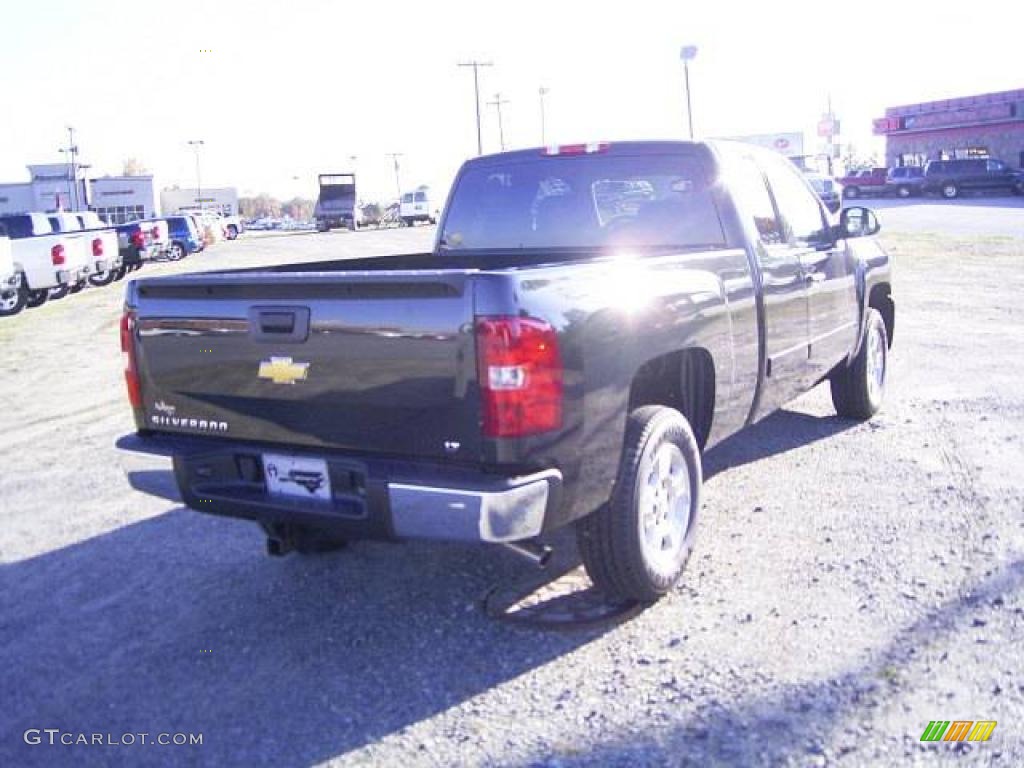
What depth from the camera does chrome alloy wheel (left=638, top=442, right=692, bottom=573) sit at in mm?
3963

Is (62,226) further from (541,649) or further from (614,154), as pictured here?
(541,649)

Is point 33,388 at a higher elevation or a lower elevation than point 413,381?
lower

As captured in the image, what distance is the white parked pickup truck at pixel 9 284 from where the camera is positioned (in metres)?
16.6

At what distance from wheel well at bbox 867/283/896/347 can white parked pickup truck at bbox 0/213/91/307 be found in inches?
606

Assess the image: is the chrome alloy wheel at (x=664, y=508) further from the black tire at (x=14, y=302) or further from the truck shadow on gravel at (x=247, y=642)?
the black tire at (x=14, y=302)

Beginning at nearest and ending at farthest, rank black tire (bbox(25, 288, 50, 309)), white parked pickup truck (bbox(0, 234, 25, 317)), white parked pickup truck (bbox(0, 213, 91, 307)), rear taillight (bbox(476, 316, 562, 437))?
1. rear taillight (bbox(476, 316, 562, 437))
2. white parked pickup truck (bbox(0, 234, 25, 317))
3. white parked pickup truck (bbox(0, 213, 91, 307))
4. black tire (bbox(25, 288, 50, 309))

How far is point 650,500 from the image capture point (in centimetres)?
404

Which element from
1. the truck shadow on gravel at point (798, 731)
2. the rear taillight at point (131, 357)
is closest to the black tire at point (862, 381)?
the truck shadow on gravel at point (798, 731)

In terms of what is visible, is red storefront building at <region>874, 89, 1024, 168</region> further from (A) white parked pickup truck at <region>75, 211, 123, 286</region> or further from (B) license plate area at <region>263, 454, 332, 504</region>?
(B) license plate area at <region>263, 454, 332, 504</region>

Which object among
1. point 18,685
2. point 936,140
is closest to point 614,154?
point 18,685

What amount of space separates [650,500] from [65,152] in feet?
331

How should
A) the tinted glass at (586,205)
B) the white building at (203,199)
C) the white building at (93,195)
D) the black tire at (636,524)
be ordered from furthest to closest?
the white building at (203,199) → the white building at (93,195) → the tinted glass at (586,205) → the black tire at (636,524)

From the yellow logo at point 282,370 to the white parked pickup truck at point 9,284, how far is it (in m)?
14.8

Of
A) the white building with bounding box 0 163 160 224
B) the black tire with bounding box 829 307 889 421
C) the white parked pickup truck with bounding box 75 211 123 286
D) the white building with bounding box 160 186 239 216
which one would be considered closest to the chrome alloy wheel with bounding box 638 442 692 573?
the black tire with bounding box 829 307 889 421
